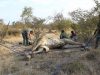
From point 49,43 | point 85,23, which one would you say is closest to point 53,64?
point 49,43

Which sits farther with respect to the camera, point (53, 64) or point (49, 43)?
point (49, 43)

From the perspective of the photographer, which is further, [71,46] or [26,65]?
[71,46]

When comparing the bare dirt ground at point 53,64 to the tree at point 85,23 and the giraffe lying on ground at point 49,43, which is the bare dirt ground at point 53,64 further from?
the tree at point 85,23

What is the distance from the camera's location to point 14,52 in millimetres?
13859

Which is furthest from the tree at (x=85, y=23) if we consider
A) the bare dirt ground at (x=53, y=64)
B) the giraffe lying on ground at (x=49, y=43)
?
the bare dirt ground at (x=53, y=64)

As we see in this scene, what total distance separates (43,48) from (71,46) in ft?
4.66

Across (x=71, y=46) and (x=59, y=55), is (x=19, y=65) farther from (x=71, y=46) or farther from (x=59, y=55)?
(x=71, y=46)

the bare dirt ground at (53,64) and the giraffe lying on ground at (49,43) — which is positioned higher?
the giraffe lying on ground at (49,43)

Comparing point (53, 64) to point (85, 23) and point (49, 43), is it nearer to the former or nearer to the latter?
point (49, 43)

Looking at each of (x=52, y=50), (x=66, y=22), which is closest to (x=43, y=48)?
(x=52, y=50)

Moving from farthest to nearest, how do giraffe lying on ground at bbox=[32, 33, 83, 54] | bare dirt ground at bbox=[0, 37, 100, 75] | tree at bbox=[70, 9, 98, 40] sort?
tree at bbox=[70, 9, 98, 40] < giraffe lying on ground at bbox=[32, 33, 83, 54] < bare dirt ground at bbox=[0, 37, 100, 75]

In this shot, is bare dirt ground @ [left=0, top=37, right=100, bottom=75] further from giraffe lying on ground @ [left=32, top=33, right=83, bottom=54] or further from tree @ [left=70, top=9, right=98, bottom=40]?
tree @ [left=70, top=9, right=98, bottom=40]

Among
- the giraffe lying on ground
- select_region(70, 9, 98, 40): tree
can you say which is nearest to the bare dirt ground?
the giraffe lying on ground

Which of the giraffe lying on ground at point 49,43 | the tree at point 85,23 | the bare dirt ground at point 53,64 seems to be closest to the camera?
the bare dirt ground at point 53,64
